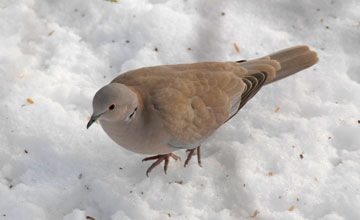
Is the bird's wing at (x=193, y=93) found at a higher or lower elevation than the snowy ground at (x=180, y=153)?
higher

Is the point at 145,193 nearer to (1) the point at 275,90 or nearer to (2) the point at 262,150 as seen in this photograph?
(2) the point at 262,150

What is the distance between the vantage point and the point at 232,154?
335 cm

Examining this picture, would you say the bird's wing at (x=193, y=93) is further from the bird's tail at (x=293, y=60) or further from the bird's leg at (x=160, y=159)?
the bird's leg at (x=160, y=159)

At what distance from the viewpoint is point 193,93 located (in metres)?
2.88

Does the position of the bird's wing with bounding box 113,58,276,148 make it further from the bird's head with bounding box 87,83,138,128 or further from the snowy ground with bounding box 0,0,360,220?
the snowy ground with bounding box 0,0,360,220

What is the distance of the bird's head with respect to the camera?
2486 mm

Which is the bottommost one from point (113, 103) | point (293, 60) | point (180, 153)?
point (180, 153)

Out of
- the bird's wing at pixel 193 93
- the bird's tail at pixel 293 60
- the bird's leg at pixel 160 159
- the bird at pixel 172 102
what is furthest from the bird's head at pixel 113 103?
the bird's tail at pixel 293 60

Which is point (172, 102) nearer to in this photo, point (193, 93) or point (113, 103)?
point (193, 93)

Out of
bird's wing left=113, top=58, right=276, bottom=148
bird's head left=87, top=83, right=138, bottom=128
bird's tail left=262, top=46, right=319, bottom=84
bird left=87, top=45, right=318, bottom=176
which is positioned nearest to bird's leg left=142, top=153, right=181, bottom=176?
bird left=87, top=45, right=318, bottom=176

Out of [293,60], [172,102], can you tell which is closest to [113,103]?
[172,102]

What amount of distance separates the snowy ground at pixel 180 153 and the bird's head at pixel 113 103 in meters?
0.76

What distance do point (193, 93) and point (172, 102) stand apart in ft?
0.61

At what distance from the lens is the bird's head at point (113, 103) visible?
97.9 inches
